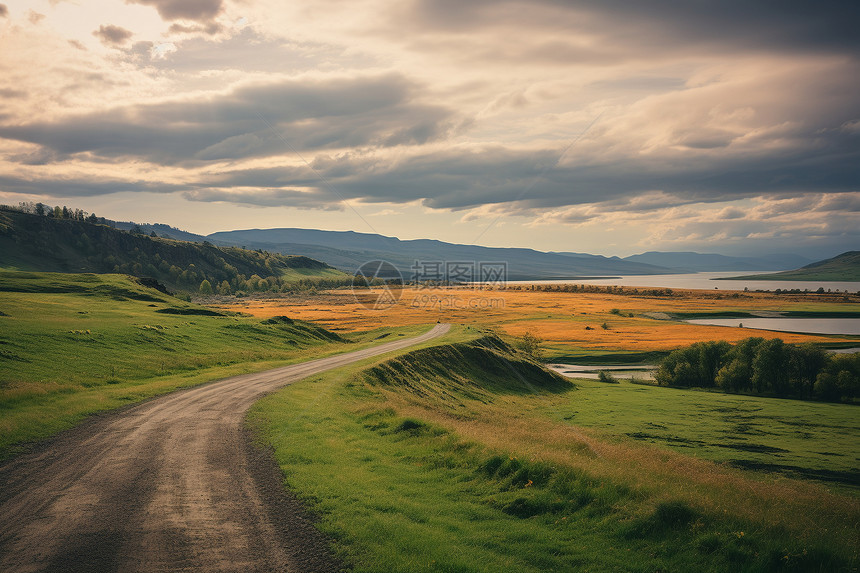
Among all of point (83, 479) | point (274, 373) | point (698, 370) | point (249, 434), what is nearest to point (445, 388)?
point (274, 373)

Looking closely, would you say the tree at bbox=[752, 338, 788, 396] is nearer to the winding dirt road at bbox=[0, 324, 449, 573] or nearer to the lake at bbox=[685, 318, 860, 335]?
the lake at bbox=[685, 318, 860, 335]

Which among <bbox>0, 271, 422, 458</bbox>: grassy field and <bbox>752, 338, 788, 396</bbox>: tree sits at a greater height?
<bbox>0, 271, 422, 458</bbox>: grassy field

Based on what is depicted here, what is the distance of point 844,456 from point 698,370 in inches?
1874

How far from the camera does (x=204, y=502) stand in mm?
15688

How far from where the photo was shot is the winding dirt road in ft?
40.0

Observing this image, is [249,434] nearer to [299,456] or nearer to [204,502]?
[299,456]

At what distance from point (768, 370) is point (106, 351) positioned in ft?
327

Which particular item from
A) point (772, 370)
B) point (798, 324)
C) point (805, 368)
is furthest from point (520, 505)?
point (798, 324)

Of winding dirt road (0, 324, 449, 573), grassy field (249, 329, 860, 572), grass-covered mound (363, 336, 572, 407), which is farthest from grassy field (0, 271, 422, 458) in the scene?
grass-covered mound (363, 336, 572, 407)

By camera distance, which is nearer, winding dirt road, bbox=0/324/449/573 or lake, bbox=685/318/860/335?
winding dirt road, bbox=0/324/449/573

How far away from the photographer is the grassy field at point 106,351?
2801 centimetres

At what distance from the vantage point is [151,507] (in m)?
15.2

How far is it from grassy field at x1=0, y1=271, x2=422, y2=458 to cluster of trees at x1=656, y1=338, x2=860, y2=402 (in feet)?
220

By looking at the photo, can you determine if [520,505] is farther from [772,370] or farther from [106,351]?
[772,370]
